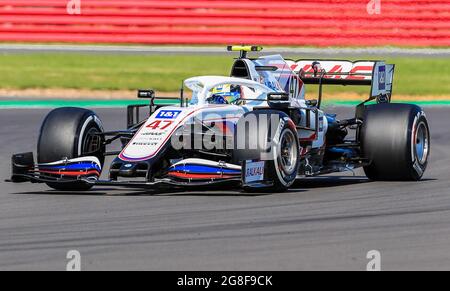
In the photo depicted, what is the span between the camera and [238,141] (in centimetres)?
1097

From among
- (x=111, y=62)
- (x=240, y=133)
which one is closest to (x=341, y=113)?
(x=111, y=62)

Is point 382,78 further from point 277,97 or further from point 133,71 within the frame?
point 133,71

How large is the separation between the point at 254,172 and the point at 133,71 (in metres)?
14.6

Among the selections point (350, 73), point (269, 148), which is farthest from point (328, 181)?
point (269, 148)

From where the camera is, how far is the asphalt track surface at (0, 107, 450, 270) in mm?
7691

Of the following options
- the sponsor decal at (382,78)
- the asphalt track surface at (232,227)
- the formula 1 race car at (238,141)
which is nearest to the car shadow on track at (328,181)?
the asphalt track surface at (232,227)

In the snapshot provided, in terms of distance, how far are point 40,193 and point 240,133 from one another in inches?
81.3

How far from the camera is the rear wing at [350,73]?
13258mm

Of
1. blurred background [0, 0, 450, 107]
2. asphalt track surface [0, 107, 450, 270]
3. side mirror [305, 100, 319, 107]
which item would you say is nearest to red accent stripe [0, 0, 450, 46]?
blurred background [0, 0, 450, 107]

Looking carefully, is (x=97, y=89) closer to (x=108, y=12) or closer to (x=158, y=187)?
(x=108, y=12)

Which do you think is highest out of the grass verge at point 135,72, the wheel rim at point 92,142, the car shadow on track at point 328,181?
the wheel rim at point 92,142

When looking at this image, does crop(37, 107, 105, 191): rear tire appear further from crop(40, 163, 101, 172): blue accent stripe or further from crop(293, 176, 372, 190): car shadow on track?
crop(293, 176, 372, 190): car shadow on track

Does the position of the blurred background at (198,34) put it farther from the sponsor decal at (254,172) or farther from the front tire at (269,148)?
the sponsor decal at (254,172)

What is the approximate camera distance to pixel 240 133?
1094 centimetres
